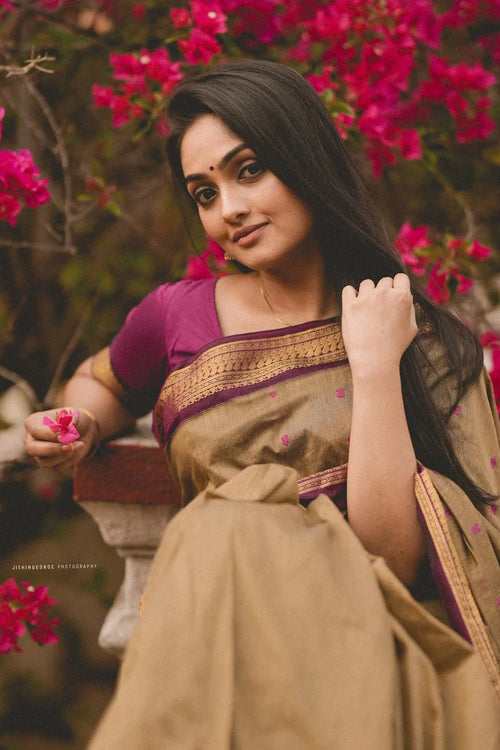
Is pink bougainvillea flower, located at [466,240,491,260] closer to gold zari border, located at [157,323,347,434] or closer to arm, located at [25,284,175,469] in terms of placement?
gold zari border, located at [157,323,347,434]

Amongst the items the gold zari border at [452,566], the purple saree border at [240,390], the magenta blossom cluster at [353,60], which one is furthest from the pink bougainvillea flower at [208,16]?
the gold zari border at [452,566]

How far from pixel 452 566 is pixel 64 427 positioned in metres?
0.76

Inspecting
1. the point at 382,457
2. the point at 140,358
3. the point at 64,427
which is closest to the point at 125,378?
the point at 140,358

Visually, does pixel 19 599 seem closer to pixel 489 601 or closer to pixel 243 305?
pixel 243 305

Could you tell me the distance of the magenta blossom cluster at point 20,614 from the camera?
1.71m

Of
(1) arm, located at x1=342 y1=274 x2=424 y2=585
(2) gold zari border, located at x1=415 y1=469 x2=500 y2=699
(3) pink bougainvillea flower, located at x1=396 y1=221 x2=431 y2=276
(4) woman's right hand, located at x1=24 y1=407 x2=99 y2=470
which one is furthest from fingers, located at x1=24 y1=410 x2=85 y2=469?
(3) pink bougainvillea flower, located at x1=396 y1=221 x2=431 y2=276

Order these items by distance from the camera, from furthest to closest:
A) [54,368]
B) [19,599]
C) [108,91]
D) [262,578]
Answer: [54,368]
[108,91]
[19,599]
[262,578]

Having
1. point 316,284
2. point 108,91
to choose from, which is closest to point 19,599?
point 316,284

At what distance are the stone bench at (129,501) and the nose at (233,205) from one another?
0.62 meters

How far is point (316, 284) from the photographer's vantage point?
1595 mm

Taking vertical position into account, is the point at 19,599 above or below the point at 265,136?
below

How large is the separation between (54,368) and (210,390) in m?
1.35

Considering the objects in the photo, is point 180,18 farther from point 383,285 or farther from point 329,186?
point 383,285

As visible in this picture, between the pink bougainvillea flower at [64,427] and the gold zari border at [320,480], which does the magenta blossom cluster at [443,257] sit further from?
the pink bougainvillea flower at [64,427]
